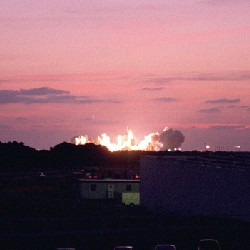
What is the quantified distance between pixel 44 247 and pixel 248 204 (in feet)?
83.0

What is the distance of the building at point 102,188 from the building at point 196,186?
17977 millimetres

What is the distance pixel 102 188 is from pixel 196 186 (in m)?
46.6

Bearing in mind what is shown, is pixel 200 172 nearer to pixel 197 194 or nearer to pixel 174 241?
pixel 197 194

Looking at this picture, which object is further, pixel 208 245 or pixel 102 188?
pixel 102 188

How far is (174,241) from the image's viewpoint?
61.8 m

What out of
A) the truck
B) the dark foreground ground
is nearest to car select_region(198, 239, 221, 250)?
the dark foreground ground

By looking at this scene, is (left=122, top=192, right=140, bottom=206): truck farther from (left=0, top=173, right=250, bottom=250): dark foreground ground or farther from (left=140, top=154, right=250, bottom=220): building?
(left=0, top=173, right=250, bottom=250): dark foreground ground

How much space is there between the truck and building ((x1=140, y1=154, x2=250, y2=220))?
34.0ft

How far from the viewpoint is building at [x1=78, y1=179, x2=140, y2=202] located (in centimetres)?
13638

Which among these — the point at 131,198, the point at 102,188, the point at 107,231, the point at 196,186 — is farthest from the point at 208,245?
the point at 102,188

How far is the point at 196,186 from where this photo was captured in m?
93.3

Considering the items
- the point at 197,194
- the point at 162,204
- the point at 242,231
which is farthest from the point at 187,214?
the point at 242,231

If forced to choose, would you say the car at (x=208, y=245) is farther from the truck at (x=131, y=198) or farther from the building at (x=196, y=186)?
the truck at (x=131, y=198)

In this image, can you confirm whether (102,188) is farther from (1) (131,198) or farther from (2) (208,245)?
(2) (208,245)
